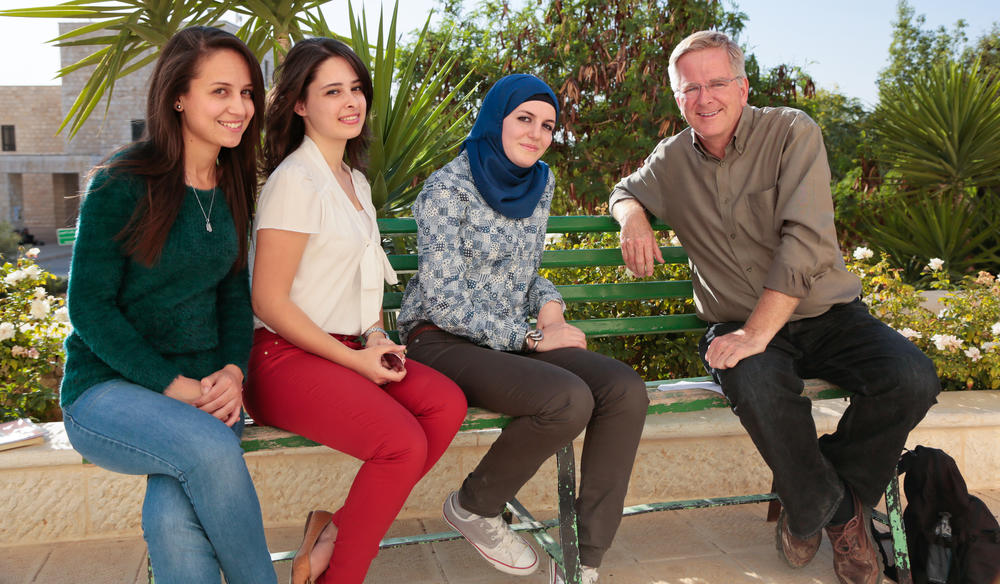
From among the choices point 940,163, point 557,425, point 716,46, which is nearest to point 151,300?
point 557,425

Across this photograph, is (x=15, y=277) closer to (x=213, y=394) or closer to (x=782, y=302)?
(x=213, y=394)

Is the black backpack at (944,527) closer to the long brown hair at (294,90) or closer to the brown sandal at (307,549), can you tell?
the brown sandal at (307,549)

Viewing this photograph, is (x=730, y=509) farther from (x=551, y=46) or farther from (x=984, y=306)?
(x=551, y=46)

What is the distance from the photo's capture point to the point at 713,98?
9.23 feet

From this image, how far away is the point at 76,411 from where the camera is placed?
2000 mm

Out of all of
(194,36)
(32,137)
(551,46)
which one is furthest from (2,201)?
(194,36)

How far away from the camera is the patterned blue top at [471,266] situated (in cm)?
253

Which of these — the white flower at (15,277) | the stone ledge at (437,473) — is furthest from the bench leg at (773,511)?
the white flower at (15,277)

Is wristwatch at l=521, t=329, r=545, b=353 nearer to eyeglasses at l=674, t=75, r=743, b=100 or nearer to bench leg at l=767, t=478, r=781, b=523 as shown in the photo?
eyeglasses at l=674, t=75, r=743, b=100

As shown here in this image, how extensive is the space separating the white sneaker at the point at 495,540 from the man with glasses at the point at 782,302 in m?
0.83

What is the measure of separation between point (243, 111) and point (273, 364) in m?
0.71

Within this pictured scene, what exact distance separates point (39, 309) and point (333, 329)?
6.51 feet

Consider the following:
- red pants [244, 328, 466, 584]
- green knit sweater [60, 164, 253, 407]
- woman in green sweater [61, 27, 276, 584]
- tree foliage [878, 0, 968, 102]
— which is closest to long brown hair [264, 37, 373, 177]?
woman in green sweater [61, 27, 276, 584]

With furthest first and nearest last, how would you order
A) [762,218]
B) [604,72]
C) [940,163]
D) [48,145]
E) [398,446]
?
[48,145] < [604,72] < [940,163] < [762,218] < [398,446]
